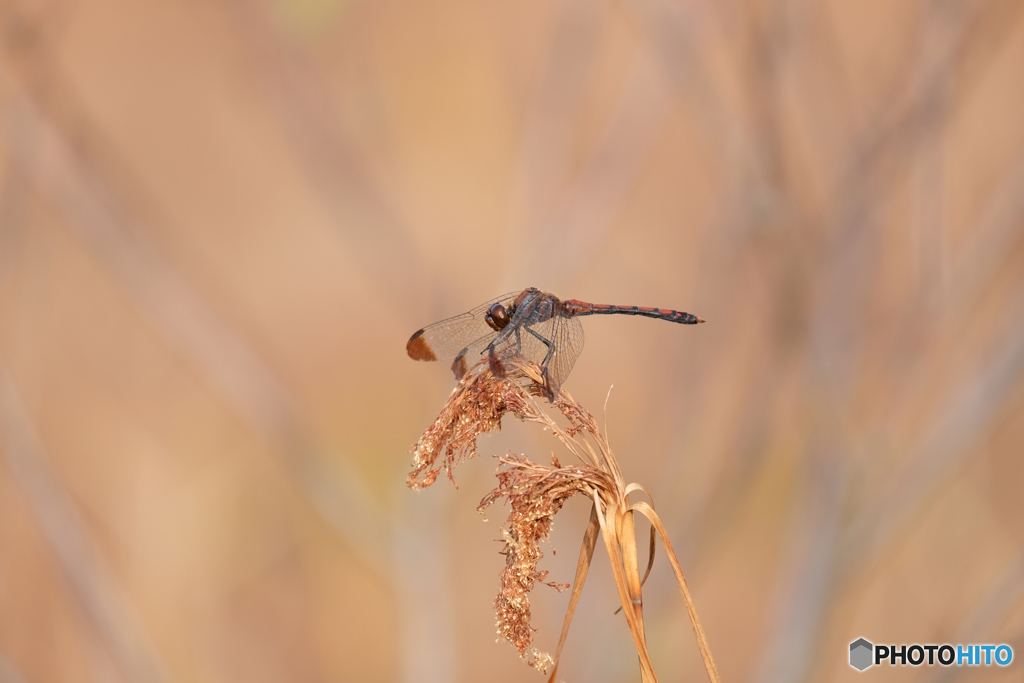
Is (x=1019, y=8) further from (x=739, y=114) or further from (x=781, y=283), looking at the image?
(x=781, y=283)

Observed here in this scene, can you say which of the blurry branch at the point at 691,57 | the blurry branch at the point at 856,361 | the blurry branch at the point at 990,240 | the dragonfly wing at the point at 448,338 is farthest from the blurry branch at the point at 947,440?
the dragonfly wing at the point at 448,338

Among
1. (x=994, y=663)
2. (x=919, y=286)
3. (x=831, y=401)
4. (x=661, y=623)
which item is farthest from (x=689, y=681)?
(x=919, y=286)

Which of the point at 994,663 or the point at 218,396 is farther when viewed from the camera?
the point at 218,396

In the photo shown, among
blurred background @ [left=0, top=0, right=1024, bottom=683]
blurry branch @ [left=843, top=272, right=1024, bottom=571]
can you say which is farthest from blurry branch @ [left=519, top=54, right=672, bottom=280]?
blurry branch @ [left=843, top=272, right=1024, bottom=571]

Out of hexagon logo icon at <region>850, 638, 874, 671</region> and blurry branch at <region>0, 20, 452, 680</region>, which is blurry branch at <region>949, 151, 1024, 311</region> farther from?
blurry branch at <region>0, 20, 452, 680</region>

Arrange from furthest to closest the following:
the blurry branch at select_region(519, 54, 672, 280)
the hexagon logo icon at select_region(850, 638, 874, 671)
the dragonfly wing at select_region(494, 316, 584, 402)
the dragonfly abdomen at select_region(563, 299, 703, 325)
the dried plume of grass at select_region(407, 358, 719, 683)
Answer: the hexagon logo icon at select_region(850, 638, 874, 671), the blurry branch at select_region(519, 54, 672, 280), the dragonfly abdomen at select_region(563, 299, 703, 325), the dragonfly wing at select_region(494, 316, 584, 402), the dried plume of grass at select_region(407, 358, 719, 683)
